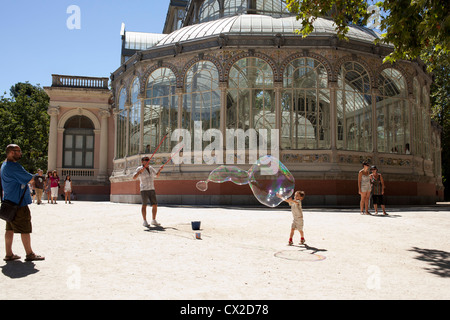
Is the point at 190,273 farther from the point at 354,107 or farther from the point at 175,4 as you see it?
the point at 175,4

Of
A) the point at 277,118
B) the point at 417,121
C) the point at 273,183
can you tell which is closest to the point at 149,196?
the point at 273,183

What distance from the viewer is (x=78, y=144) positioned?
34.9 meters

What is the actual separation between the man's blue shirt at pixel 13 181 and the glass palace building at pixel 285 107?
13969mm

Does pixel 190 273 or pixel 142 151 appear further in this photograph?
pixel 142 151

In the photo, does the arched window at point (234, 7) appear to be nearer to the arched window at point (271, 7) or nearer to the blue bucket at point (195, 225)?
the arched window at point (271, 7)

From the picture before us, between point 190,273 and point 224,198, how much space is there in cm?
1424

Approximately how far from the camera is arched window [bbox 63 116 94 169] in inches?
1364

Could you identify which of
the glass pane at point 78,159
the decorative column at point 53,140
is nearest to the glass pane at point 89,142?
the glass pane at point 78,159

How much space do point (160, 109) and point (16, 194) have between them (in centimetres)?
1649

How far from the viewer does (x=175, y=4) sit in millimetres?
43062

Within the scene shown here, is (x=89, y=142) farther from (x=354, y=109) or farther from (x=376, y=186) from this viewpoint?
(x=376, y=186)
